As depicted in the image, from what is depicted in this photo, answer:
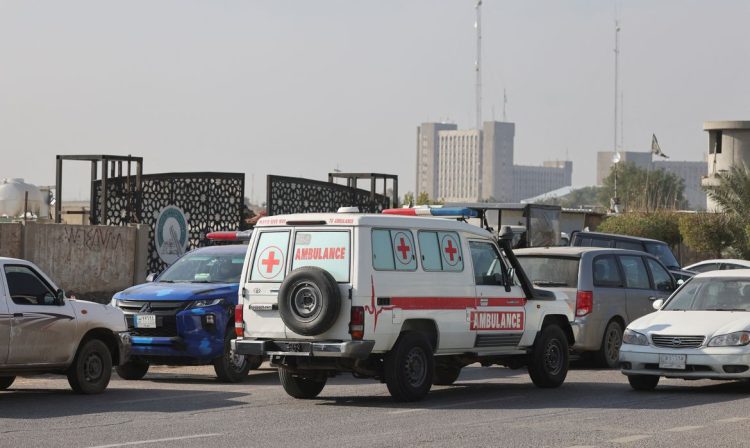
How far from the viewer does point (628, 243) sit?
27.9 m

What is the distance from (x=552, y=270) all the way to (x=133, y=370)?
6.44 meters

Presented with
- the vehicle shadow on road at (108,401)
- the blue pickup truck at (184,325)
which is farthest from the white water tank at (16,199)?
the vehicle shadow on road at (108,401)

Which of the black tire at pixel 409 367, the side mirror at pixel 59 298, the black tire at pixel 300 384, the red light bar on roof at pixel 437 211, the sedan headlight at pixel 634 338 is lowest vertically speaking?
the black tire at pixel 300 384

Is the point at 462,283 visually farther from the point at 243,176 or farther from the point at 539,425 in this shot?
the point at 243,176

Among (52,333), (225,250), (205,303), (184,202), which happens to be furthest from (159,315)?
(184,202)

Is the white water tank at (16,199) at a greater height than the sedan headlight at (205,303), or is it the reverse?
the white water tank at (16,199)

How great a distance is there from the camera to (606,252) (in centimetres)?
2111

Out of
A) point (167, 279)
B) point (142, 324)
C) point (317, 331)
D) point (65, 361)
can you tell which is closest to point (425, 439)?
point (317, 331)

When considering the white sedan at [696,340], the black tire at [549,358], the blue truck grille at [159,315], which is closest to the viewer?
the white sedan at [696,340]

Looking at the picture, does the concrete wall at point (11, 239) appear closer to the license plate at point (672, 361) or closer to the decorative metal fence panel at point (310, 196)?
the decorative metal fence panel at point (310, 196)

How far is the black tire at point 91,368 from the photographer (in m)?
16.2

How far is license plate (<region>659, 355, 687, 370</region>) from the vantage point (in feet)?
54.0

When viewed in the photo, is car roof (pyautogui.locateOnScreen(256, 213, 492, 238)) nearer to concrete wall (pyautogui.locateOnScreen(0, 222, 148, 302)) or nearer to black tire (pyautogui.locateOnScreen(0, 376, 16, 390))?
black tire (pyautogui.locateOnScreen(0, 376, 16, 390))

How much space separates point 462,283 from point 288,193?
18453 millimetres
